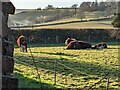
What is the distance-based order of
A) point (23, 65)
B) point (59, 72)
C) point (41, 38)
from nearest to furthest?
point (59, 72)
point (23, 65)
point (41, 38)

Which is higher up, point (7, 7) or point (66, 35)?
point (7, 7)

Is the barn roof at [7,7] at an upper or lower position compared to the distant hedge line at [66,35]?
upper

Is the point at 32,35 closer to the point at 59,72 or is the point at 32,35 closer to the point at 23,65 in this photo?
the point at 23,65

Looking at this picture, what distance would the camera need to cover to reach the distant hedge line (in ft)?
146

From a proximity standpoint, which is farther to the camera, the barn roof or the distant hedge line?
the distant hedge line

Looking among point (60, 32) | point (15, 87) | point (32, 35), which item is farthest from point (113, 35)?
point (15, 87)

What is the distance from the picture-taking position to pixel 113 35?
45.2 m

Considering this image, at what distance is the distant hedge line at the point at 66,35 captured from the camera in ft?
146

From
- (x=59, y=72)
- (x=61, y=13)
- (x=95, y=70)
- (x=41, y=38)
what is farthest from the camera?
(x=61, y=13)

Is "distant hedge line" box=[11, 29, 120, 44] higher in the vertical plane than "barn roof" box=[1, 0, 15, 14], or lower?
lower

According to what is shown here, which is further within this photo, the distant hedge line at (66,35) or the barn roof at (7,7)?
the distant hedge line at (66,35)

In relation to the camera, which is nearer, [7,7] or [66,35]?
[7,7]

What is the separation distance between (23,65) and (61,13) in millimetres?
77077

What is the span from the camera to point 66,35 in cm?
4562
